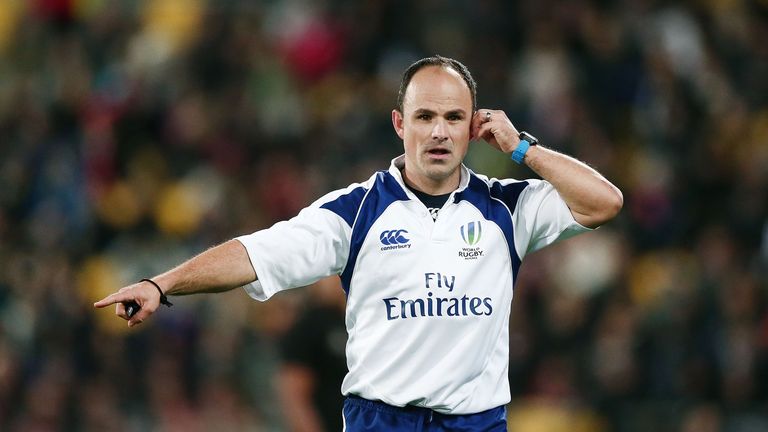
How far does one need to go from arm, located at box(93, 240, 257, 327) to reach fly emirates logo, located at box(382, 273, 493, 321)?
24.0 inches

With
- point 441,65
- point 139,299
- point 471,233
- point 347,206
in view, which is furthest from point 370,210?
point 139,299

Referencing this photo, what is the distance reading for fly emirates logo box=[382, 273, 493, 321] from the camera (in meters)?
5.42

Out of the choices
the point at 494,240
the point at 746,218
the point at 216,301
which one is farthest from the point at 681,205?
the point at 494,240

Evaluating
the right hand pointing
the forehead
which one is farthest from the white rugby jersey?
the right hand pointing

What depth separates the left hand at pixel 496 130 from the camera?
568 cm

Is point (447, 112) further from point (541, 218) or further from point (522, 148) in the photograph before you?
point (541, 218)

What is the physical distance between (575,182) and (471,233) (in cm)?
47

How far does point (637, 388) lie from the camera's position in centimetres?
1035

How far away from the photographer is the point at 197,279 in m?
5.11

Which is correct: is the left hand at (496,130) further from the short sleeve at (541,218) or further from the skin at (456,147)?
the short sleeve at (541,218)

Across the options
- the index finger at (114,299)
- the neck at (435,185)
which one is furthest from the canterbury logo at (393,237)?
the index finger at (114,299)

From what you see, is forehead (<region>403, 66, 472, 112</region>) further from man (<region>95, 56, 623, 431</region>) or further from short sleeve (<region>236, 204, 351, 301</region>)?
short sleeve (<region>236, 204, 351, 301</region>)

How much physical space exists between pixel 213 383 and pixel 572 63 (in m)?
4.63

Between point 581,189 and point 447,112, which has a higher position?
point 447,112
